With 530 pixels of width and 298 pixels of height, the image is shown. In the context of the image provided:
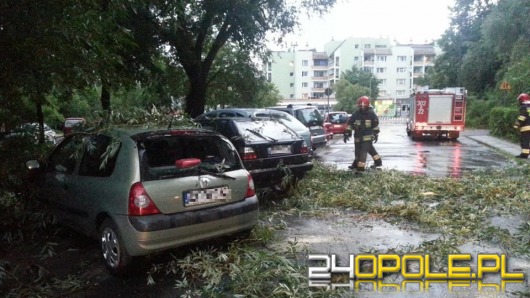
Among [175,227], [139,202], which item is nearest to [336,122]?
[175,227]

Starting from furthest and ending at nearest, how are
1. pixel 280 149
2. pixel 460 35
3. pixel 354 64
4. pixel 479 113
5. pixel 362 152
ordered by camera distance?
pixel 354 64
pixel 460 35
pixel 479 113
pixel 362 152
pixel 280 149

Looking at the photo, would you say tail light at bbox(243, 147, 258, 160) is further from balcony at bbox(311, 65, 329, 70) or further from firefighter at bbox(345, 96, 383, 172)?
balcony at bbox(311, 65, 329, 70)

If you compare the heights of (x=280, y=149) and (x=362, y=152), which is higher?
(x=280, y=149)

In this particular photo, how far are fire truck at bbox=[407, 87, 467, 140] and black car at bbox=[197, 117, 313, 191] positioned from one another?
14144mm

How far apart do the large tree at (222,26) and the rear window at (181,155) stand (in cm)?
729

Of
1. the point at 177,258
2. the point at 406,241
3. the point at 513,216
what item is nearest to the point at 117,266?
the point at 177,258

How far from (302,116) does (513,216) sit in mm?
9281

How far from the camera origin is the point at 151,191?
3.90 metres

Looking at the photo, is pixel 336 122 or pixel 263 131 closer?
pixel 263 131

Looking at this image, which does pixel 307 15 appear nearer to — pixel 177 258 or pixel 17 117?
pixel 17 117

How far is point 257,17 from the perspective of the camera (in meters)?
13.2

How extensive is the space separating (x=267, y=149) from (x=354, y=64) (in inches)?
3000

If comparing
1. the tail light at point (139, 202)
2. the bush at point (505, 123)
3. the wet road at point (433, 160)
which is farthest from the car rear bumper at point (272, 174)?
the bush at point (505, 123)

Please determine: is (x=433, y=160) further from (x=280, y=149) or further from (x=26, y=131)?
(x=26, y=131)
